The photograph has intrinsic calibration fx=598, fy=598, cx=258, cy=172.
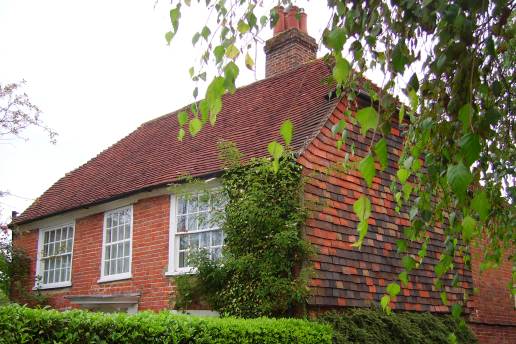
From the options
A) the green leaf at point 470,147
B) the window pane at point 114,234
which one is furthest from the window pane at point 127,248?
the green leaf at point 470,147

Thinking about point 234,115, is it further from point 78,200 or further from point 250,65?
point 250,65

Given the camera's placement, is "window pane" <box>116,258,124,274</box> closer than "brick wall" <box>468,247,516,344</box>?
Yes

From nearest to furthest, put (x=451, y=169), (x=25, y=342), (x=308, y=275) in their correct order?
(x=451, y=169) → (x=25, y=342) → (x=308, y=275)

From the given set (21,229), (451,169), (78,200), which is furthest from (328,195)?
(21,229)

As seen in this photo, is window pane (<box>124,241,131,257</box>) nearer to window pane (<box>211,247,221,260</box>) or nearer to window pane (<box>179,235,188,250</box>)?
window pane (<box>179,235,188,250</box>)

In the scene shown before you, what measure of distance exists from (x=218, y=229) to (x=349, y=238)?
2.49 m

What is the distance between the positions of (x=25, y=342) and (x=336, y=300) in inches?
228

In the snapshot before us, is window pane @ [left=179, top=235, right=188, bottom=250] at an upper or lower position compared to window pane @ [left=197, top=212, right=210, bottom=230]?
lower

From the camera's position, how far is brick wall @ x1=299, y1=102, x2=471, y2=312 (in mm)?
10453

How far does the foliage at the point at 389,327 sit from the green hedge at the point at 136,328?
3.14 ft

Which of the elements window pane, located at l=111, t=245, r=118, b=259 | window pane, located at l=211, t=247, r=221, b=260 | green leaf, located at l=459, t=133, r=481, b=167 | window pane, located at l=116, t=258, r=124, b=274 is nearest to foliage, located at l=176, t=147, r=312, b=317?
window pane, located at l=211, t=247, r=221, b=260

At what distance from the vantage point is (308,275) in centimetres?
Result: 966

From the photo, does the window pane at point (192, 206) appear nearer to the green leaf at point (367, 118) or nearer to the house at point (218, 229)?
the house at point (218, 229)

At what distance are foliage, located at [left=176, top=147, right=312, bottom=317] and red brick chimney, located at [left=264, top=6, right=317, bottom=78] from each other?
532 cm
